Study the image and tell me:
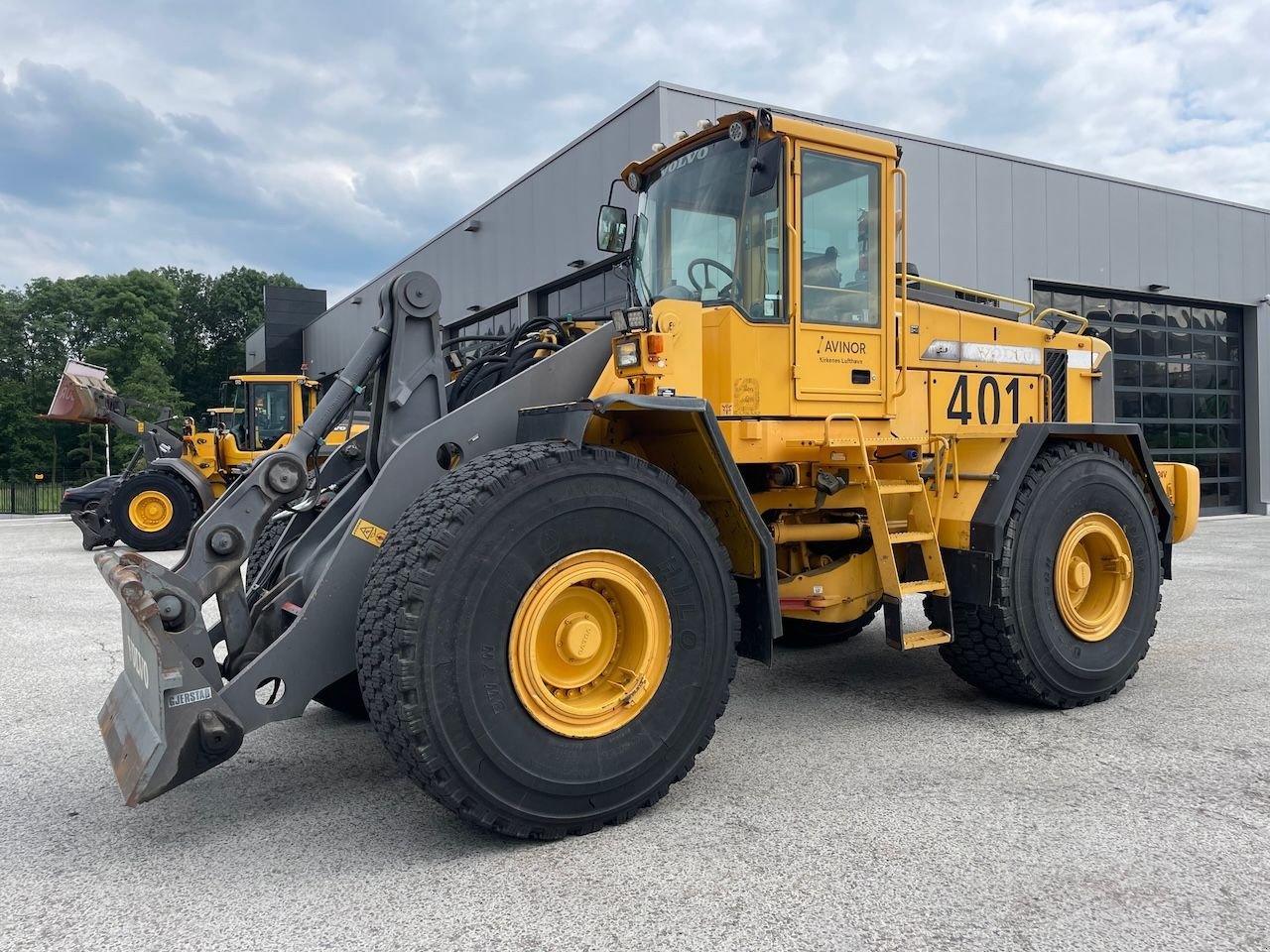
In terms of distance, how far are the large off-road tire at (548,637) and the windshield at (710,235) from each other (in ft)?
3.86

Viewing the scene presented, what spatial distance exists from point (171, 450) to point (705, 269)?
1406 cm

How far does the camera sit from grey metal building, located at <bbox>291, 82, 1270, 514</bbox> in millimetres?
14719

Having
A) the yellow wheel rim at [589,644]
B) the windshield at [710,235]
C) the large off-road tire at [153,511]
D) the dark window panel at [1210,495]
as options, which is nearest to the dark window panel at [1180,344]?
the dark window panel at [1210,495]

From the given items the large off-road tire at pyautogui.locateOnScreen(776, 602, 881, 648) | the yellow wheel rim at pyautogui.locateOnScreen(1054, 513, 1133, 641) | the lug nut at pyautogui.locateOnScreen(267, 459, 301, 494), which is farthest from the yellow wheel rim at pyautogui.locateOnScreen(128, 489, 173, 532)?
the yellow wheel rim at pyautogui.locateOnScreen(1054, 513, 1133, 641)

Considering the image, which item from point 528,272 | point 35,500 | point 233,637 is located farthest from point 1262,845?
point 35,500

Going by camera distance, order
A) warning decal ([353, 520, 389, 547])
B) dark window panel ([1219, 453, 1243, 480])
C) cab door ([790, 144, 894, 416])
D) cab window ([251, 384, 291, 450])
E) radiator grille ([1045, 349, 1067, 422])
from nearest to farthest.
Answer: warning decal ([353, 520, 389, 547]) → cab door ([790, 144, 894, 416]) → radiator grille ([1045, 349, 1067, 422]) → cab window ([251, 384, 291, 450]) → dark window panel ([1219, 453, 1243, 480])

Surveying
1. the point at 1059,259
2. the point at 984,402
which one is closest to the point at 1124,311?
the point at 1059,259

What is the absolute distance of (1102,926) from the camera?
2.68 m

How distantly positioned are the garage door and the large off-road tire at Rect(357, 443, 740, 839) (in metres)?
15.7

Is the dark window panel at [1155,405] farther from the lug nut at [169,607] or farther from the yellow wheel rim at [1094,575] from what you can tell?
the lug nut at [169,607]

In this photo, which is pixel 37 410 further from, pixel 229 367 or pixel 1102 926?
pixel 1102 926

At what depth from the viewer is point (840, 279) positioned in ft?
14.6

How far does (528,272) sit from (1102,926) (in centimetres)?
1573

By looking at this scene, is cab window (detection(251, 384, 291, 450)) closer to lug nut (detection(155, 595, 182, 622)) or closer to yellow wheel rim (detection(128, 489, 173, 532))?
yellow wheel rim (detection(128, 489, 173, 532))
